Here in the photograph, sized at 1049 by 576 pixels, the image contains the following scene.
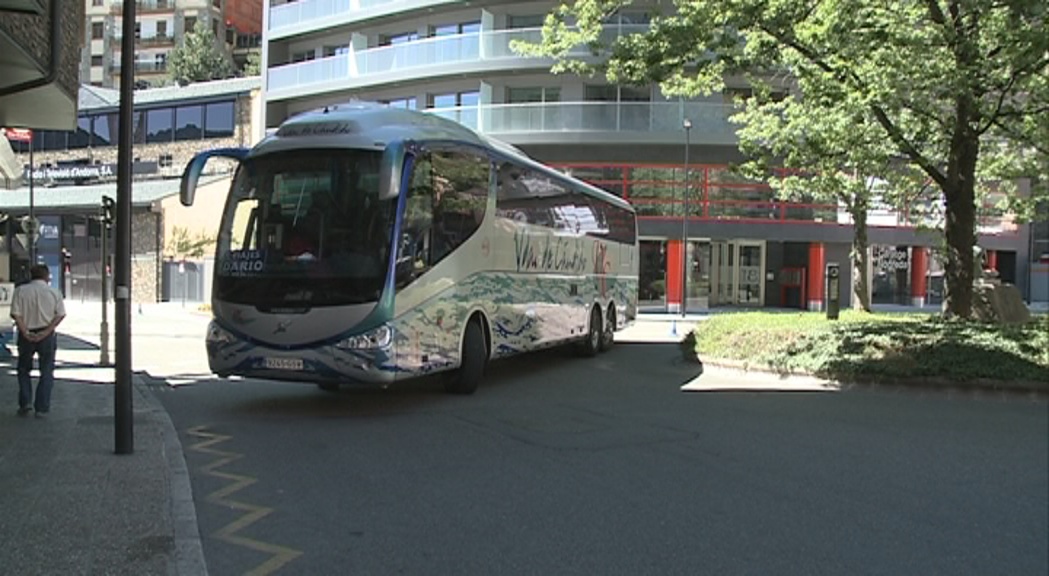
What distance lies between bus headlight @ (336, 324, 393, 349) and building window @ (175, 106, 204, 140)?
136ft

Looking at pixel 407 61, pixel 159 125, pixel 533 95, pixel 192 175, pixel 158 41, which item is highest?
pixel 158 41

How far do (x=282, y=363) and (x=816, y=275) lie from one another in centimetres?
3071

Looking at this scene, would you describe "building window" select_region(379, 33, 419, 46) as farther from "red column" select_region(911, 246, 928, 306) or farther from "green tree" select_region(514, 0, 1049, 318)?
"red column" select_region(911, 246, 928, 306)

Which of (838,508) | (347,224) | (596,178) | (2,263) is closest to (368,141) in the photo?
(347,224)

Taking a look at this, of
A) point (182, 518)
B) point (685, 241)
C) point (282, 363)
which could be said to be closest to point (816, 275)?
point (685, 241)

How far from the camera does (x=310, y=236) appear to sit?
9.75m

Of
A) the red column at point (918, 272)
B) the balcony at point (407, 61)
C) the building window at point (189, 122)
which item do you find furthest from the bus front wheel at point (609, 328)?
the building window at point (189, 122)

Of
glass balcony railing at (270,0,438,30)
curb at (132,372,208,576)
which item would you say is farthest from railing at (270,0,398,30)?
curb at (132,372,208,576)

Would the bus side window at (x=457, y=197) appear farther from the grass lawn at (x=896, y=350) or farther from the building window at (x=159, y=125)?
the building window at (x=159, y=125)

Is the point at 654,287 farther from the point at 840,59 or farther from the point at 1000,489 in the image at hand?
the point at 1000,489

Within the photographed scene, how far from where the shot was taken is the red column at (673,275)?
3512 cm

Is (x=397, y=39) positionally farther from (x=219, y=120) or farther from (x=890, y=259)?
(x=890, y=259)

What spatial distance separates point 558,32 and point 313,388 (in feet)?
27.9

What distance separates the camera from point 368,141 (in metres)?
9.91
